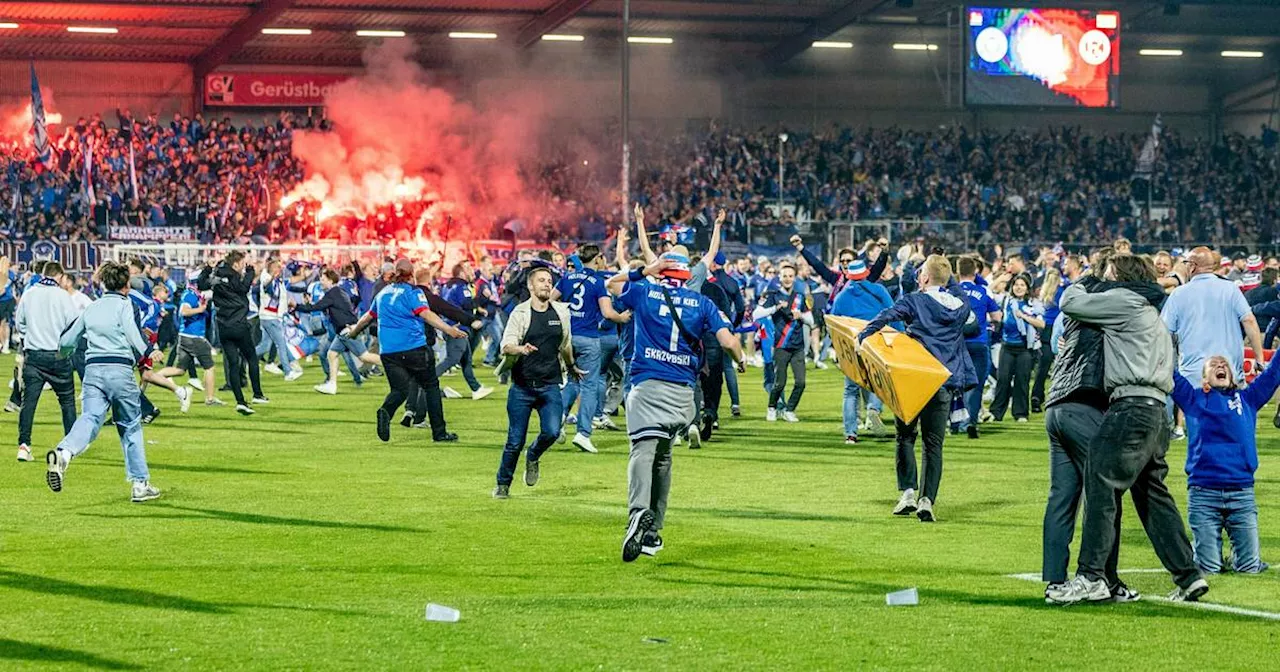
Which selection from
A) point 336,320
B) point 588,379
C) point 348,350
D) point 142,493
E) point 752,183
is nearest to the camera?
point 142,493

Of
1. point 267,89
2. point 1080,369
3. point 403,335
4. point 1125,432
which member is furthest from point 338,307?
point 267,89

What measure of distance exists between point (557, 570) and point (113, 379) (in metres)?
4.74

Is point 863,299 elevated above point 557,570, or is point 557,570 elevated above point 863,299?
point 863,299

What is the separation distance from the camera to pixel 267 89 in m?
51.5

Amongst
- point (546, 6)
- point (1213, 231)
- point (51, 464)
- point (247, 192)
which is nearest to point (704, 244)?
point (546, 6)

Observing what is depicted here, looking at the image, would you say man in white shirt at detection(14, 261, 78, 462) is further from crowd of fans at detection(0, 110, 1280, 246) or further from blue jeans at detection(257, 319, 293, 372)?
crowd of fans at detection(0, 110, 1280, 246)

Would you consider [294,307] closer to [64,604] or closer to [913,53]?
[64,604]

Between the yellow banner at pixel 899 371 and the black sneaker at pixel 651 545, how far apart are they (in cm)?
239

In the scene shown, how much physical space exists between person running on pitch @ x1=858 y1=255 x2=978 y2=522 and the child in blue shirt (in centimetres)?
247

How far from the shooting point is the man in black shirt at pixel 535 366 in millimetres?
13344

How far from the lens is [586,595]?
9.18m

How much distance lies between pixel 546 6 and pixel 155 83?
13.4 meters

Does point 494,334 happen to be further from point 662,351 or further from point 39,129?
point 39,129

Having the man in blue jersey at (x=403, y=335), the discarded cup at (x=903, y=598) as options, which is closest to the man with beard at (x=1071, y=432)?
the discarded cup at (x=903, y=598)
